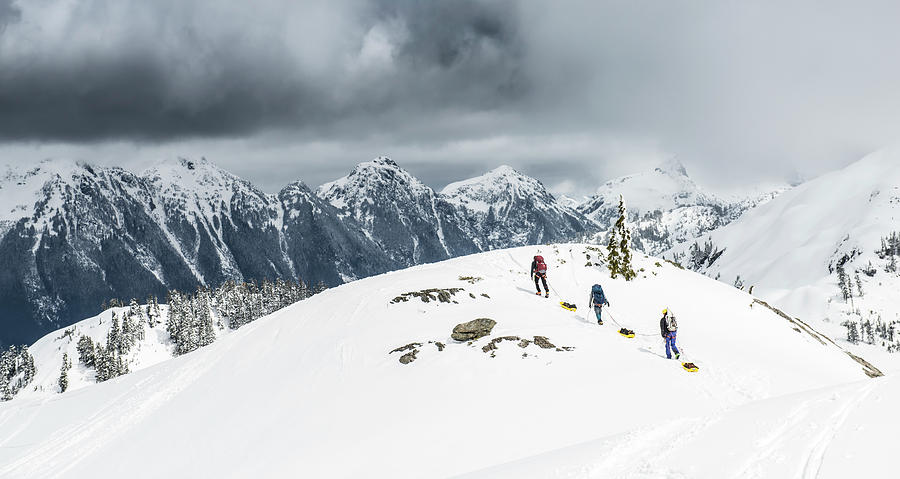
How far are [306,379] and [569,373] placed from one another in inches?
467

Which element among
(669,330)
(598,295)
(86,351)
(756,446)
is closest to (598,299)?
(598,295)

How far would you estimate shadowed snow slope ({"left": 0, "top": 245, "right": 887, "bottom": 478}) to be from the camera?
13961 millimetres

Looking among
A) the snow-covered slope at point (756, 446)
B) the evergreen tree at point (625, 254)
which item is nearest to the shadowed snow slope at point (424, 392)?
the snow-covered slope at point (756, 446)

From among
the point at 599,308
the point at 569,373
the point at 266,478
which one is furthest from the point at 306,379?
the point at 599,308

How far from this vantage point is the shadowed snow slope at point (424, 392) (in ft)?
45.8

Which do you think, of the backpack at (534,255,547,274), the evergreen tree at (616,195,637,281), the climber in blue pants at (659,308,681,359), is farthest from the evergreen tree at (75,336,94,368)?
the climber in blue pants at (659,308,681,359)

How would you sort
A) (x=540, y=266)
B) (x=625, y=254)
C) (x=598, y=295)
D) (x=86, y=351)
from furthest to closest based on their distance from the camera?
(x=86, y=351), (x=625, y=254), (x=540, y=266), (x=598, y=295)

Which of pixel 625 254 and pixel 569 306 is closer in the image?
pixel 569 306

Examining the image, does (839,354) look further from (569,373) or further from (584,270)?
(569,373)

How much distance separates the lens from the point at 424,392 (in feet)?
56.9

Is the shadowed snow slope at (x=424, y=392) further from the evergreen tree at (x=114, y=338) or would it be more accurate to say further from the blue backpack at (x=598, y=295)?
the evergreen tree at (x=114, y=338)

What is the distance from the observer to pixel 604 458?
10.3 meters

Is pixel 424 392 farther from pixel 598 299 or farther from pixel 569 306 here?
pixel 569 306

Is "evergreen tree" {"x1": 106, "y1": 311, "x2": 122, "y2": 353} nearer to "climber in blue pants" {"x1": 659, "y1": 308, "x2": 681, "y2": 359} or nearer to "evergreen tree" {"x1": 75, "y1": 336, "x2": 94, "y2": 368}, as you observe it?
"evergreen tree" {"x1": 75, "y1": 336, "x2": 94, "y2": 368}
